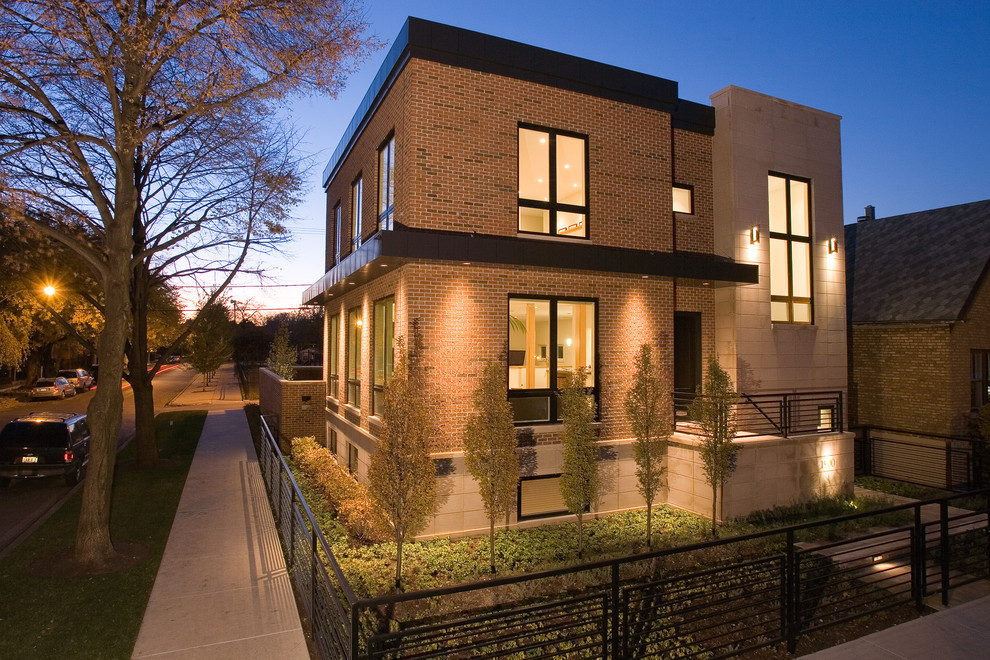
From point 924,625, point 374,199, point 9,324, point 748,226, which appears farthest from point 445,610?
point 9,324

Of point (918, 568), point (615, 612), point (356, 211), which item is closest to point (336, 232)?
point (356, 211)

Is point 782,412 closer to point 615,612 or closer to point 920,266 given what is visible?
point 615,612

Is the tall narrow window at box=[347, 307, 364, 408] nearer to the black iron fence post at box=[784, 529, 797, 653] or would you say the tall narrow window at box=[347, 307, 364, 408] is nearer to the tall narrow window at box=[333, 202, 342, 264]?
the tall narrow window at box=[333, 202, 342, 264]

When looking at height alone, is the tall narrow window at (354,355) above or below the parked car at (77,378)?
above

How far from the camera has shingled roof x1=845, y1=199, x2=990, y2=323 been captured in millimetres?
15125

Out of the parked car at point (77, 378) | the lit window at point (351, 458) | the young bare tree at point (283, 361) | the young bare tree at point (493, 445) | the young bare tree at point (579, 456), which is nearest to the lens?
the young bare tree at point (493, 445)

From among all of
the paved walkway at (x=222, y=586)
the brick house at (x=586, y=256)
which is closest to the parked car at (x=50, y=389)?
the paved walkway at (x=222, y=586)

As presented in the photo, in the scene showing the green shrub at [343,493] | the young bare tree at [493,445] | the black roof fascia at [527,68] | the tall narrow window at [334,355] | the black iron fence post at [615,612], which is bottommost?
the green shrub at [343,493]

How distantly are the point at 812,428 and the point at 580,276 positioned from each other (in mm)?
7230

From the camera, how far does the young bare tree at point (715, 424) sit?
990 centimetres

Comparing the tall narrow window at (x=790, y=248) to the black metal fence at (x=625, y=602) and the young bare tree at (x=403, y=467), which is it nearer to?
the black metal fence at (x=625, y=602)

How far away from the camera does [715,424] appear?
994 centimetres

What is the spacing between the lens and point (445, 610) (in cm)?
681

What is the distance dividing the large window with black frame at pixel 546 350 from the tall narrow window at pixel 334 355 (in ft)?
21.8
